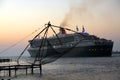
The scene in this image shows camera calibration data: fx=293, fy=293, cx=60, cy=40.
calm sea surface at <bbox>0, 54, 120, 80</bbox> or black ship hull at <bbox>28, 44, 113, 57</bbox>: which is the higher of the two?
black ship hull at <bbox>28, 44, 113, 57</bbox>

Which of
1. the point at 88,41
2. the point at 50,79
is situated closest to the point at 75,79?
the point at 50,79

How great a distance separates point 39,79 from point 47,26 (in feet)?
31.0

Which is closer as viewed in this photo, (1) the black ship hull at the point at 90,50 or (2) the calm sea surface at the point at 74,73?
(2) the calm sea surface at the point at 74,73

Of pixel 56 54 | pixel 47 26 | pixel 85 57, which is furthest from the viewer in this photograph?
pixel 85 57

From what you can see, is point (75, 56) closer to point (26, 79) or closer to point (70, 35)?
point (70, 35)

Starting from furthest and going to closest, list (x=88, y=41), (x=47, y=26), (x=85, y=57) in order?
(x=85, y=57) → (x=88, y=41) → (x=47, y=26)

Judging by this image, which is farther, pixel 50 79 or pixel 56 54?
pixel 56 54

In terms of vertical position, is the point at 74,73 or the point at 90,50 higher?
the point at 90,50

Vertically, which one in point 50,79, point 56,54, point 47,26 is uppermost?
point 47,26

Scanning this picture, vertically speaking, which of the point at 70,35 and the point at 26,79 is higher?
the point at 70,35

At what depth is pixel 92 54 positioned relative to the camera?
149m

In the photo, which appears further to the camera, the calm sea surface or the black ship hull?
the black ship hull

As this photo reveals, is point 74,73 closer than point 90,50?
Yes

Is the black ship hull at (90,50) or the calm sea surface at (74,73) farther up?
the black ship hull at (90,50)
